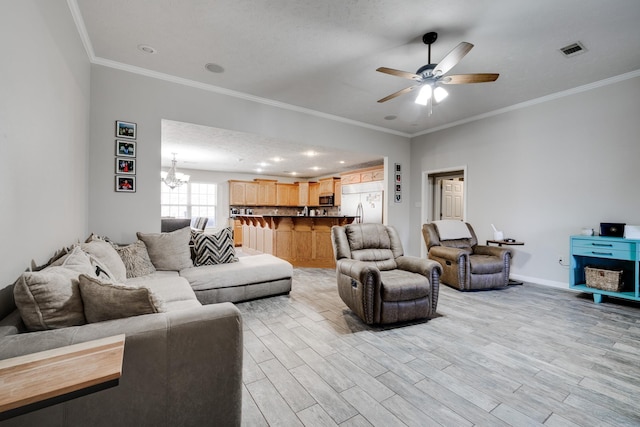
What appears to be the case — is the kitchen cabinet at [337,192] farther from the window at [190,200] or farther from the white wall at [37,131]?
the white wall at [37,131]

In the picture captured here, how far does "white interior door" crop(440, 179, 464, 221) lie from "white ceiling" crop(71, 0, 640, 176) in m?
2.63

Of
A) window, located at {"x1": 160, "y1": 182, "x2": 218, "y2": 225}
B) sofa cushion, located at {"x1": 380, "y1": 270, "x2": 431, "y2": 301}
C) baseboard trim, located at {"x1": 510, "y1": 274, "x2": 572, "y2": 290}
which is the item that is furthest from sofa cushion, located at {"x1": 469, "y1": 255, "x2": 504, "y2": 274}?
window, located at {"x1": 160, "y1": 182, "x2": 218, "y2": 225}

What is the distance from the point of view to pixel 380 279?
2598mm

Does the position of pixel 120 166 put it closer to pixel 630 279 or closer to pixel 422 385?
pixel 422 385

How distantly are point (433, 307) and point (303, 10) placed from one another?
312cm

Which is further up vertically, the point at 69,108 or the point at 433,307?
the point at 69,108

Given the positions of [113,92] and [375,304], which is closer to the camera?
[375,304]

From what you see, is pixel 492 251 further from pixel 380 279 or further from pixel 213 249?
pixel 213 249

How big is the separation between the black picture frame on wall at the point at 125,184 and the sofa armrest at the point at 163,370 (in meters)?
2.64

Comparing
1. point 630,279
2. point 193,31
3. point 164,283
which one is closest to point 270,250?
point 164,283

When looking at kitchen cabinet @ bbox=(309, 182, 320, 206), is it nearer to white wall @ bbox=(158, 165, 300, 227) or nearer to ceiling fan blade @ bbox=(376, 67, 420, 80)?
white wall @ bbox=(158, 165, 300, 227)

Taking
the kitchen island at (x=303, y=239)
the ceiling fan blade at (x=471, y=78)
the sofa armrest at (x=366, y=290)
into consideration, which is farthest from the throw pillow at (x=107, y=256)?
the ceiling fan blade at (x=471, y=78)

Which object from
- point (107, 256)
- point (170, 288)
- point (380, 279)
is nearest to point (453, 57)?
point (380, 279)

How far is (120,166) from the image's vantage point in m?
3.25
